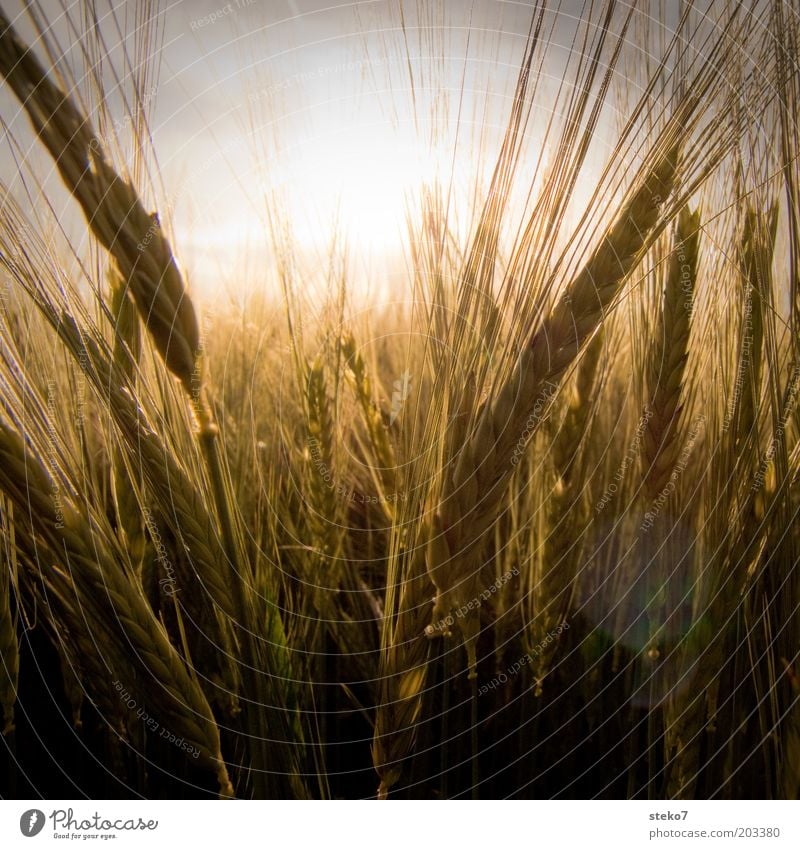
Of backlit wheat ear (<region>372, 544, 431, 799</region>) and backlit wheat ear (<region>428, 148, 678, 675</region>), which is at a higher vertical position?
backlit wheat ear (<region>428, 148, 678, 675</region>)

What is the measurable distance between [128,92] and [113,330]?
8.6 inches

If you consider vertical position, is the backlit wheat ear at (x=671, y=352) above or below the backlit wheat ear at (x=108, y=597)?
above

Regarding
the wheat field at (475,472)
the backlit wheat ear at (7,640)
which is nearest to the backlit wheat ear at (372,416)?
the wheat field at (475,472)

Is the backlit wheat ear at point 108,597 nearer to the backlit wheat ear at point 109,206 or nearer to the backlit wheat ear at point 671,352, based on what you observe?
the backlit wheat ear at point 109,206

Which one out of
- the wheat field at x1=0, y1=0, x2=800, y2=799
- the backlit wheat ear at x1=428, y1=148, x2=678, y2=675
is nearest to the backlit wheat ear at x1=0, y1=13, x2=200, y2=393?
the wheat field at x1=0, y1=0, x2=800, y2=799

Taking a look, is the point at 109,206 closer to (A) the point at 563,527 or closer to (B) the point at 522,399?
(B) the point at 522,399

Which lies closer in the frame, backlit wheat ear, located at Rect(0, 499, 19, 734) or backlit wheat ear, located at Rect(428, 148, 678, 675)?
backlit wheat ear, located at Rect(428, 148, 678, 675)

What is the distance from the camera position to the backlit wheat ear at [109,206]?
0.34 meters

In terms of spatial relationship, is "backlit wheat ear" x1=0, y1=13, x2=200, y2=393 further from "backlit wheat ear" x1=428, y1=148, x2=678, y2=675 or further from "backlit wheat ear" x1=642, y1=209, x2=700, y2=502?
"backlit wheat ear" x1=642, y1=209, x2=700, y2=502

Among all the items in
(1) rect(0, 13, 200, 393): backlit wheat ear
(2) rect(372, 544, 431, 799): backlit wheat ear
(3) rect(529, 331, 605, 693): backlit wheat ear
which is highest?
(1) rect(0, 13, 200, 393): backlit wheat ear

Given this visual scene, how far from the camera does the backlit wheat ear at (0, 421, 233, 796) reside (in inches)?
14.4

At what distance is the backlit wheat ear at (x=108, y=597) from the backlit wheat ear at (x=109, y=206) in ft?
0.42

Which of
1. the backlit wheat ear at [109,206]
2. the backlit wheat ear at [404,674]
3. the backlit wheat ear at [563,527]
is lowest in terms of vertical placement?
the backlit wheat ear at [404,674]

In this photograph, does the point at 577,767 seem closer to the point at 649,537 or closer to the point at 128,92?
the point at 649,537
